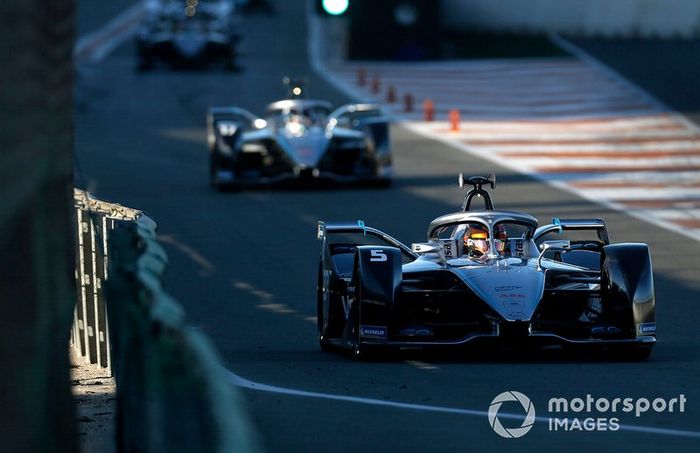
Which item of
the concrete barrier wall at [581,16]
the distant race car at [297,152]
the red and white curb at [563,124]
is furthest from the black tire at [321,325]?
the concrete barrier wall at [581,16]

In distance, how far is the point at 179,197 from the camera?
2162 centimetres

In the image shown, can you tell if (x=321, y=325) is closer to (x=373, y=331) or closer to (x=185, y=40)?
(x=373, y=331)

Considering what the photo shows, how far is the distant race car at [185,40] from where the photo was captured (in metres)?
39.4

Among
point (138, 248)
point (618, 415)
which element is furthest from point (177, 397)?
point (618, 415)

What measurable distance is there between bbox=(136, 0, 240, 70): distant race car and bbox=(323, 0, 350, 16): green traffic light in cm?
2141

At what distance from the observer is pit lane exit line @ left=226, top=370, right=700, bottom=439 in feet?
25.0

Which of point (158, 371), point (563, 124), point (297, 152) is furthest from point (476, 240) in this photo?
point (563, 124)

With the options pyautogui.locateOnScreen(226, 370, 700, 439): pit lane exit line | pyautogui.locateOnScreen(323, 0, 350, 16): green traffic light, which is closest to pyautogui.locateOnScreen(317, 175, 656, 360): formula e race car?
pyautogui.locateOnScreen(226, 370, 700, 439): pit lane exit line

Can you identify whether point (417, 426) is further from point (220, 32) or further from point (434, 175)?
point (220, 32)

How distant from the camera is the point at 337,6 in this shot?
1828cm

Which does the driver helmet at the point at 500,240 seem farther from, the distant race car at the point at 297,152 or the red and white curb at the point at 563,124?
the distant race car at the point at 297,152

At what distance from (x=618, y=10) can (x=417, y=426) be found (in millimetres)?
31926

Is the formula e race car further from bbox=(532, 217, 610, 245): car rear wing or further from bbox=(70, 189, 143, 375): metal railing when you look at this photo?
bbox=(70, 189, 143, 375): metal railing

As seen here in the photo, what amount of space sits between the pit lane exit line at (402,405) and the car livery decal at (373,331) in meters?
1.12
